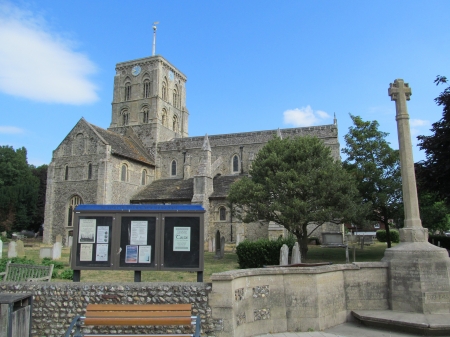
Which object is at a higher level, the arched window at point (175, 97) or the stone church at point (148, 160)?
the arched window at point (175, 97)

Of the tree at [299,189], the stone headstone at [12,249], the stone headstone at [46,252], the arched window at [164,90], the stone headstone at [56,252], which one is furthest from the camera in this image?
the arched window at [164,90]

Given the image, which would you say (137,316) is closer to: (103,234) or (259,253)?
(103,234)

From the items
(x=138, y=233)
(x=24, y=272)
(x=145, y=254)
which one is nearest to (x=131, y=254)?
(x=145, y=254)

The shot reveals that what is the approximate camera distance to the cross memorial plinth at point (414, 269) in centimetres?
776

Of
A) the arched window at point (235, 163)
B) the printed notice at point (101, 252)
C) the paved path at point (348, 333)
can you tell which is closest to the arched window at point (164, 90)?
the arched window at point (235, 163)

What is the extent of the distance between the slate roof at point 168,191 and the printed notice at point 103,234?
24121mm

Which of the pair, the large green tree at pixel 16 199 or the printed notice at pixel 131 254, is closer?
the printed notice at pixel 131 254

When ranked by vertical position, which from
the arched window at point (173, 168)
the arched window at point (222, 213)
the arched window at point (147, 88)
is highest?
the arched window at point (147, 88)

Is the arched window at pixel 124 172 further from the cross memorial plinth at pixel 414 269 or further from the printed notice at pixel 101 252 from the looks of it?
the cross memorial plinth at pixel 414 269

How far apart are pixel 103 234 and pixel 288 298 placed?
4.19 meters

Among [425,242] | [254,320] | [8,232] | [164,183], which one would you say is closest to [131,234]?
[254,320]

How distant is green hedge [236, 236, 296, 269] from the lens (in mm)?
16328

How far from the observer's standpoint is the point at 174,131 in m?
45.6

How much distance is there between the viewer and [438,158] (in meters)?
17.1
